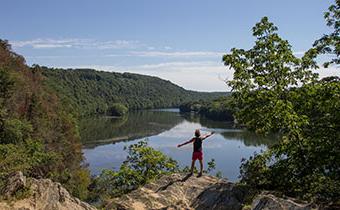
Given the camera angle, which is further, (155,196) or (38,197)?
(155,196)

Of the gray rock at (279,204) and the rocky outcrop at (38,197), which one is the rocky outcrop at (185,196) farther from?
the gray rock at (279,204)

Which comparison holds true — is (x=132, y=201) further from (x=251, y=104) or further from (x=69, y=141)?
(x=69, y=141)

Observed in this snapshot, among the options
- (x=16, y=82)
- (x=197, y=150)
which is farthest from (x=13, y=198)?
(x=16, y=82)

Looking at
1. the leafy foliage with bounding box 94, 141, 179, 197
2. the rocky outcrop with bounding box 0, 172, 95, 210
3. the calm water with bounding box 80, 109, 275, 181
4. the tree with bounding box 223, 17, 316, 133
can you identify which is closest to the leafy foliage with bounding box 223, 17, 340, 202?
the tree with bounding box 223, 17, 316, 133

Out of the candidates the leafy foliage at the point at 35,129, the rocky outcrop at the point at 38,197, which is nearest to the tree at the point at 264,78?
the rocky outcrop at the point at 38,197

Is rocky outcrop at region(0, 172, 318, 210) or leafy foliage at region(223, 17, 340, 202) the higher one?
leafy foliage at region(223, 17, 340, 202)

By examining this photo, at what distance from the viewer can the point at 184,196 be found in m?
11.8

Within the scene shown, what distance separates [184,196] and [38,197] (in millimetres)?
4223

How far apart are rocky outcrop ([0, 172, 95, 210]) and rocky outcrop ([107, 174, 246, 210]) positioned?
1.29m

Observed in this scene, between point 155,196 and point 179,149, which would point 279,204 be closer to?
point 155,196

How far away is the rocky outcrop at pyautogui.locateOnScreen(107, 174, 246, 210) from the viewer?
11156 millimetres

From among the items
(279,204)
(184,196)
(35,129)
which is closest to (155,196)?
(184,196)

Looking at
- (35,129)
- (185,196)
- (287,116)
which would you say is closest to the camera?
(287,116)

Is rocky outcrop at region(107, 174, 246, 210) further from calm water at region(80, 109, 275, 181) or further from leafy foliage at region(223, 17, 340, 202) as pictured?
calm water at region(80, 109, 275, 181)
